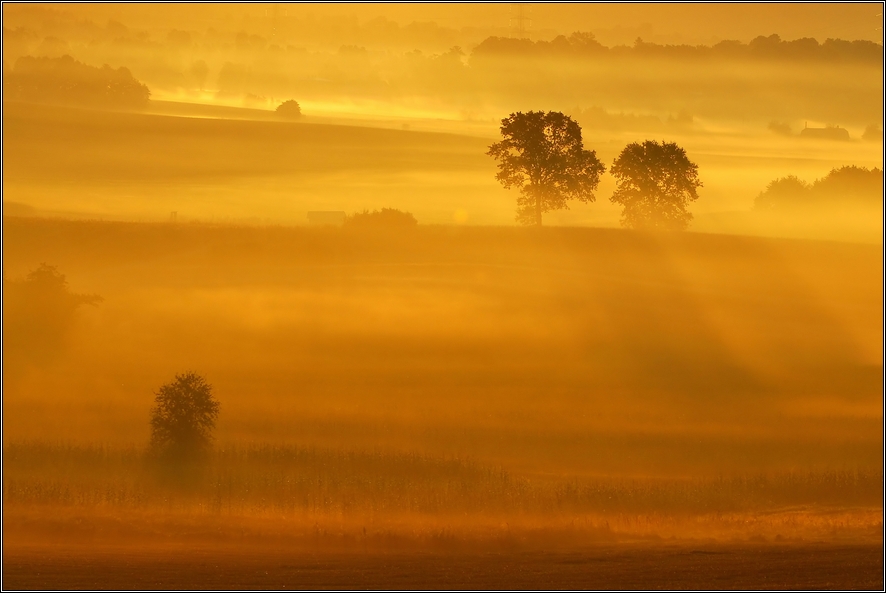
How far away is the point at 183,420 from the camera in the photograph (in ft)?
104

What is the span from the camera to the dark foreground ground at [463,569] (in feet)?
72.2

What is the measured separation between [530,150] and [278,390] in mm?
37146

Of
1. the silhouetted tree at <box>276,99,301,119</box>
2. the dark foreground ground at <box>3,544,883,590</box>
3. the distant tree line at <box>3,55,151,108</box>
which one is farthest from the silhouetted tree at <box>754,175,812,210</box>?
the dark foreground ground at <box>3,544,883,590</box>

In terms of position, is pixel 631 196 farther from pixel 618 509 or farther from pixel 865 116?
pixel 865 116

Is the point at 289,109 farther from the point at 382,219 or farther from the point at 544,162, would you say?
the point at 382,219

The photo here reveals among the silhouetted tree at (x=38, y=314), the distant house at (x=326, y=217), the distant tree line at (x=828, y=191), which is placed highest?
the distant tree line at (x=828, y=191)

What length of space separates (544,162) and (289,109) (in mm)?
68251

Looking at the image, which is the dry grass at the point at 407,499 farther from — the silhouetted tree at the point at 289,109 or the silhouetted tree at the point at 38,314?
the silhouetted tree at the point at 289,109

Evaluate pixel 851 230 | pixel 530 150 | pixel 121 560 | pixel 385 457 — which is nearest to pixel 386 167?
pixel 530 150

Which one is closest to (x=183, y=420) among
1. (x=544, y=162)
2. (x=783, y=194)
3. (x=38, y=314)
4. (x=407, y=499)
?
(x=407, y=499)

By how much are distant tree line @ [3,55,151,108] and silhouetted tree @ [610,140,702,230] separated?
60.5 meters

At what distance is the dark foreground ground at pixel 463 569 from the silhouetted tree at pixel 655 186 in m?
49.1

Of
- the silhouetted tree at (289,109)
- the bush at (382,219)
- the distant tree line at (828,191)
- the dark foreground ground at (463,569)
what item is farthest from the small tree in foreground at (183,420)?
the silhouetted tree at (289,109)

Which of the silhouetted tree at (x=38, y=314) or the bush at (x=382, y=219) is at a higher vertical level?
the bush at (x=382, y=219)
